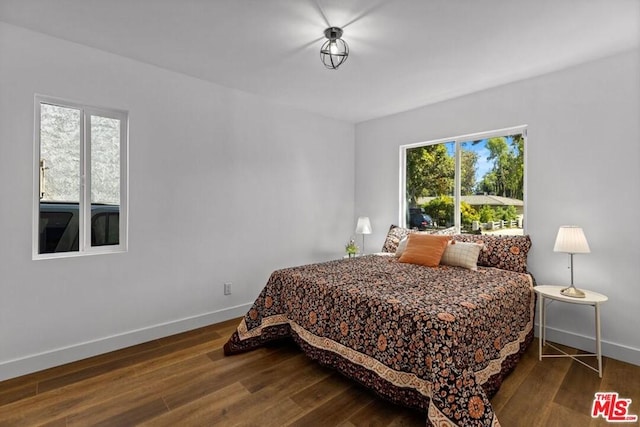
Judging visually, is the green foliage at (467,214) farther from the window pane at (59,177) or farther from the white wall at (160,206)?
the window pane at (59,177)

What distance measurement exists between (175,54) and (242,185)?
1386 millimetres

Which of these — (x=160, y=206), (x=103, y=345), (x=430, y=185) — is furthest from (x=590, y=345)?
(x=103, y=345)

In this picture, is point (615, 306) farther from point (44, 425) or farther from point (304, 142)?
point (44, 425)

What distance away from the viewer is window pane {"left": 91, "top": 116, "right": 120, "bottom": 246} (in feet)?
8.79

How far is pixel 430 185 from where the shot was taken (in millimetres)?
4027

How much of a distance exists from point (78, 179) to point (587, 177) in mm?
4316

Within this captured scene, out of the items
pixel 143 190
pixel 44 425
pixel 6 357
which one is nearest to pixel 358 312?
pixel 44 425

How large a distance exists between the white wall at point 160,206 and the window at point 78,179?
0.36 ft

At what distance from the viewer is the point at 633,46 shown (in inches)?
96.4

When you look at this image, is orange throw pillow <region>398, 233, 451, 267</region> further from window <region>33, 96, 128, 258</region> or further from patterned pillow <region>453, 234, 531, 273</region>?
window <region>33, 96, 128, 258</region>

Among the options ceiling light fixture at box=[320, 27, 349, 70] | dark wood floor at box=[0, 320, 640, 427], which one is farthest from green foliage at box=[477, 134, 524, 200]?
ceiling light fixture at box=[320, 27, 349, 70]

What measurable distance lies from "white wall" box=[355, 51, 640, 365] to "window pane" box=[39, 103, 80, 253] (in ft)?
12.8

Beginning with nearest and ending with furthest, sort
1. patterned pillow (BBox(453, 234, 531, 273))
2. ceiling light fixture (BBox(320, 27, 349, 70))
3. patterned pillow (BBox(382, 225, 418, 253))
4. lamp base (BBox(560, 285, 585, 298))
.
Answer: ceiling light fixture (BBox(320, 27, 349, 70)), lamp base (BBox(560, 285, 585, 298)), patterned pillow (BBox(453, 234, 531, 273)), patterned pillow (BBox(382, 225, 418, 253))

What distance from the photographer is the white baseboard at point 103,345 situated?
226 cm
